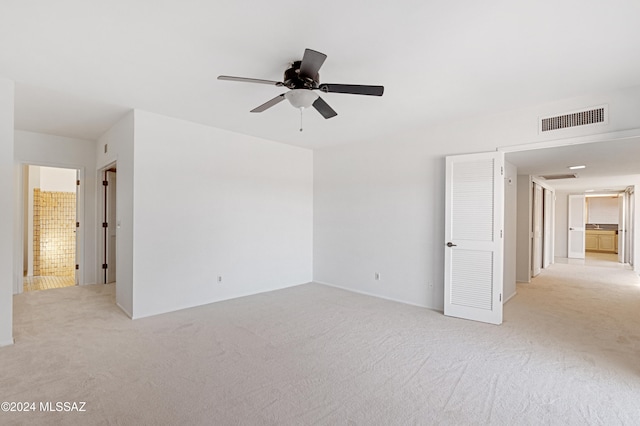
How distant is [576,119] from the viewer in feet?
11.1

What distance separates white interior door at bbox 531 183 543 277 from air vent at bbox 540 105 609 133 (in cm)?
378

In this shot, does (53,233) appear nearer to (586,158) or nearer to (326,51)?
(326,51)

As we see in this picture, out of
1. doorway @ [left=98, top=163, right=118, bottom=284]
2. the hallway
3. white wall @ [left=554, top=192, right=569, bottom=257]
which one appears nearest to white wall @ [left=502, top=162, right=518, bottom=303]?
white wall @ [left=554, top=192, right=569, bottom=257]

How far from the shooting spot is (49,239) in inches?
257

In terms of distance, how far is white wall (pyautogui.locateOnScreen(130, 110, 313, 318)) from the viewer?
4055 millimetres

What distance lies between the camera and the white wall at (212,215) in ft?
13.3

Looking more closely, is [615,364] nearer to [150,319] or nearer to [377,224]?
[377,224]

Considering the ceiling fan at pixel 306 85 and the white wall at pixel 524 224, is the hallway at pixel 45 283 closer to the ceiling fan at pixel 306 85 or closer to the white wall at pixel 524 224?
the ceiling fan at pixel 306 85

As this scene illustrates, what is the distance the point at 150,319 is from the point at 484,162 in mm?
4675

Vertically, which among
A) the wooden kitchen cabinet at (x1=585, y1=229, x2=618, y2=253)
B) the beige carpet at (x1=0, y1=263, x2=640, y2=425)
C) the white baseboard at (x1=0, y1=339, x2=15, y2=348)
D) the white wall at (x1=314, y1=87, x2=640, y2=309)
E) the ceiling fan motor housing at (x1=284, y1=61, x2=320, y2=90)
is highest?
the ceiling fan motor housing at (x1=284, y1=61, x2=320, y2=90)

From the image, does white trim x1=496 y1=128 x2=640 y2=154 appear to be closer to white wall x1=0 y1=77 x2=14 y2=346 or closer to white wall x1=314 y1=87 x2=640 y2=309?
white wall x1=314 y1=87 x2=640 y2=309

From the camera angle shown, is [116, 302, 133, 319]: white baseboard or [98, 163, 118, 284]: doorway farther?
[98, 163, 118, 284]: doorway

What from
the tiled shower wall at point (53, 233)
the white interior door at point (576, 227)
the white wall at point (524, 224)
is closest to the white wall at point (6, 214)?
the tiled shower wall at point (53, 233)

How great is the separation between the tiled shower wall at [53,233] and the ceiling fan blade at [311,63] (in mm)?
6863
